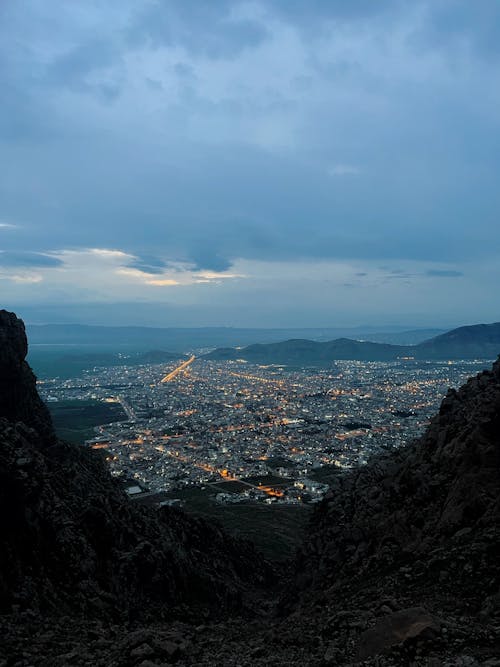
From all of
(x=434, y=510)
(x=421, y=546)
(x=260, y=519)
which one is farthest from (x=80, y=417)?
(x=421, y=546)

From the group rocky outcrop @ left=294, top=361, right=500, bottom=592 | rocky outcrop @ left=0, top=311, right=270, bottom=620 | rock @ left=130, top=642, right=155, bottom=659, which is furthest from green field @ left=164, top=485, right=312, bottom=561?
rock @ left=130, top=642, right=155, bottom=659

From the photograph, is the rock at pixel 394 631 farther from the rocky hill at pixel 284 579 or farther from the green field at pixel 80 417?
the green field at pixel 80 417

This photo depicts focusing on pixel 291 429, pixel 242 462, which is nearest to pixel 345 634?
pixel 242 462

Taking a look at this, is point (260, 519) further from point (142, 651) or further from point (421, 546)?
point (142, 651)

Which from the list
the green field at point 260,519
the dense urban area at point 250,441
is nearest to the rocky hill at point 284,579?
the green field at point 260,519

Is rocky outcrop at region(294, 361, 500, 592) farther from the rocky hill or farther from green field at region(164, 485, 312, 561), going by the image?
green field at region(164, 485, 312, 561)
